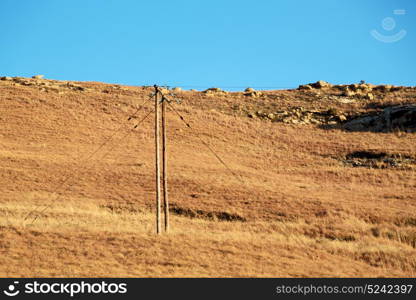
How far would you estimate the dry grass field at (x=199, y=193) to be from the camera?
63.4 feet

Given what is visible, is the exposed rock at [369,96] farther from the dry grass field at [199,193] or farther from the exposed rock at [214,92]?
the exposed rock at [214,92]

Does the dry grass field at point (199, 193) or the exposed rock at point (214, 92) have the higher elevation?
the exposed rock at point (214, 92)

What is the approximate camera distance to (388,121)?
2537 inches

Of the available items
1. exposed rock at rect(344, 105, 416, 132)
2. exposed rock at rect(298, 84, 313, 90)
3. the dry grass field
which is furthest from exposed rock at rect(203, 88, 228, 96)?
exposed rock at rect(344, 105, 416, 132)

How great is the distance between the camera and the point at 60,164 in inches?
1609

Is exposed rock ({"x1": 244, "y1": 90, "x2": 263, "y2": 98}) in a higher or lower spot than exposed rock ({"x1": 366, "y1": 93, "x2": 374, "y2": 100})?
higher

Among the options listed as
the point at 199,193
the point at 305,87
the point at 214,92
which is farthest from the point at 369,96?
the point at 199,193

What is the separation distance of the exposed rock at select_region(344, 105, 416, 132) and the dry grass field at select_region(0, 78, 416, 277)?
218 cm

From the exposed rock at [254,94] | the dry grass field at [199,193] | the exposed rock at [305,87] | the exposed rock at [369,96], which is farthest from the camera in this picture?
the exposed rock at [305,87]

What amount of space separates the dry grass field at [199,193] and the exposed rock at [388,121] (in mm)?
2175

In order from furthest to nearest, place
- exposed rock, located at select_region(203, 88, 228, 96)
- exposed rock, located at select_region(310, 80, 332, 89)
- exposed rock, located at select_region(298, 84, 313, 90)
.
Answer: exposed rock, located at select_region(310, 80, 332, 89)
exposed rock, located at select_region(298, 84, 313, 90)
exposed rock, located at select_region(203, 88, 228, 96)

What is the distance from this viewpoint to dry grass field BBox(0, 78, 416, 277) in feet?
63.4

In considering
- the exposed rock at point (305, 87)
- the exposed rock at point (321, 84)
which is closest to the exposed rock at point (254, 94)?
the exposed rock at point (305, 87)

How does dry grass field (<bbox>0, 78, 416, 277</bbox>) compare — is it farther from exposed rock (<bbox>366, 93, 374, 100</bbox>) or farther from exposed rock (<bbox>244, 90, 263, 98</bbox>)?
exposed rock (<bbox>244, 90, 263, 98</bbox>)
